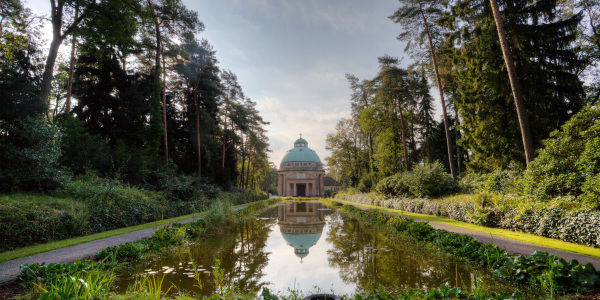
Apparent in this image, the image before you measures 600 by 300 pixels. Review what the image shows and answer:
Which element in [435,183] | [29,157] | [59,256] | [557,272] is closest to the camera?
[557,272]

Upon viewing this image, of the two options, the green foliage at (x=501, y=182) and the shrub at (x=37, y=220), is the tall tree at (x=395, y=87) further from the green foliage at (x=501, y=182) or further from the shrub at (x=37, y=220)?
the shrub at (x=37, y=220)

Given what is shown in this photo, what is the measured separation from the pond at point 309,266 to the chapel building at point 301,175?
4412cm

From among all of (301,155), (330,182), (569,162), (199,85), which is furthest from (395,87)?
(330,182)

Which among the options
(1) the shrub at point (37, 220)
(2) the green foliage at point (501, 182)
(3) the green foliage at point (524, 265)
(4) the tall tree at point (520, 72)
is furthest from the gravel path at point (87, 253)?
(4) the tall tree at point (520, 72)

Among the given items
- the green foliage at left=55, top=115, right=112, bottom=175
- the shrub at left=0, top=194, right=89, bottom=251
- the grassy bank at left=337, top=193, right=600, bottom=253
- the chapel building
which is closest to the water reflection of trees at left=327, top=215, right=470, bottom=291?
the grassy bank at left=337, top=193, right=600, bottom=253

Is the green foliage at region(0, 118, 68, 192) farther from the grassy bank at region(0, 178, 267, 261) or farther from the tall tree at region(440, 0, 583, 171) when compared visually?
the tall tree at region(440, 0, 583, 171)

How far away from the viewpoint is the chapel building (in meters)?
53.0

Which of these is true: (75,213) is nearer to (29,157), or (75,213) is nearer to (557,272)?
(29,157)

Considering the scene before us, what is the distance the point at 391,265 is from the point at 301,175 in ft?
156

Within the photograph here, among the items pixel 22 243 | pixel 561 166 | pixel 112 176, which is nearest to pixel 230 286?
pixel 22 243

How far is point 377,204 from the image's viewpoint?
2066cm

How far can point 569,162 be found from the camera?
9211 millimetres

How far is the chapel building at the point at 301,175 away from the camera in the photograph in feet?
174

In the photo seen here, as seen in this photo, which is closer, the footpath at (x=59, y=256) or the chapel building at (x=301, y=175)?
the footpath at (x=59, y=256)
